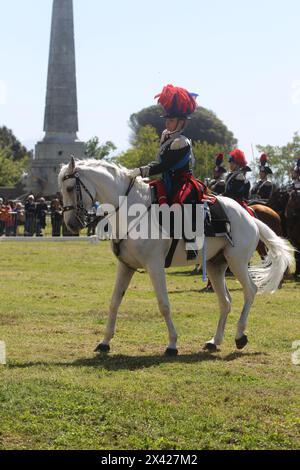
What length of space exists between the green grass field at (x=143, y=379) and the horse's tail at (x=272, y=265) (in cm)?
81

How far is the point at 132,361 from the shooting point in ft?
37.0

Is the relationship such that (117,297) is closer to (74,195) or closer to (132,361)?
(132,361)

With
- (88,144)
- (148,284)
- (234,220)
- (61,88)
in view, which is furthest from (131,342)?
(88,144)

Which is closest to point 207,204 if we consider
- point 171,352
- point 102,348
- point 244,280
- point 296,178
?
point 244,280

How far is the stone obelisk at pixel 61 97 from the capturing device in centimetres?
8119

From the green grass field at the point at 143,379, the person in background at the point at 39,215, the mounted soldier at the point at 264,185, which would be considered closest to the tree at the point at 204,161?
the person in background at the point at 39,215

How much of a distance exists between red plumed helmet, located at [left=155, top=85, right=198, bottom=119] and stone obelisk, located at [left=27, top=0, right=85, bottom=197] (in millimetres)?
68301

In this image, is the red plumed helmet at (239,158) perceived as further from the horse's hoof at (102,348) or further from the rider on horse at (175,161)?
the horse's hoof at (102,348)

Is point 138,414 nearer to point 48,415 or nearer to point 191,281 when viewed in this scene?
point 48,415

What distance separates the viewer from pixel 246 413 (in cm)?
869

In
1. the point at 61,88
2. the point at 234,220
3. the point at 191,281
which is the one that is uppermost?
the point at 61,88

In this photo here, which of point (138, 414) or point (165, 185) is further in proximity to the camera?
point (165, 185)

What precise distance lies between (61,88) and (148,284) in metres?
63.7
